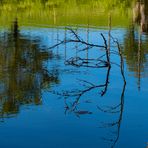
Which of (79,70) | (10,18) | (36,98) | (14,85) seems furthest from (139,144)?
(10,18)

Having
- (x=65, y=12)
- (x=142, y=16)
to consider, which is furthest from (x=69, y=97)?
(x=65, y=12)

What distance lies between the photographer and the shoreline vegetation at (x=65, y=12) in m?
64.4

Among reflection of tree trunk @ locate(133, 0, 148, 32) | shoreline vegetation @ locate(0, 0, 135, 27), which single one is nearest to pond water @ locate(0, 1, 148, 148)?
reflection of tree trunk @ locate(133, 0, 148, 32)

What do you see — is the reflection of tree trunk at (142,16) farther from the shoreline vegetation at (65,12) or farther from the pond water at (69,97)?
the pond water at (69,97)

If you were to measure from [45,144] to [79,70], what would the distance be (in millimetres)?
13682

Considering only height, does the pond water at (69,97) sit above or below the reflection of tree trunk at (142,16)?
below

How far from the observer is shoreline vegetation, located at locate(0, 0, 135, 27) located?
64375 mm

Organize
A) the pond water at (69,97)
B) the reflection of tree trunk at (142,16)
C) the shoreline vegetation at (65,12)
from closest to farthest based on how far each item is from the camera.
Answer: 1. the pond water at (69,97)
2. the reflection of tree trunk at (142,16)
3. the shoreline vegetation at (65,12)

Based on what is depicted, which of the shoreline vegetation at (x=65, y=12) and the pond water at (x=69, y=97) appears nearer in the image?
the pond water at (x=69, y=97)

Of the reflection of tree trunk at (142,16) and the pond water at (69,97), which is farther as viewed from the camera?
the reflection of tree trunk at (142,16)

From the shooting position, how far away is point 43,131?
19109 millimetres

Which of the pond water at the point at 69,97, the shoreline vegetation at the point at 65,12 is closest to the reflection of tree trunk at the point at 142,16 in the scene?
the shoreline vegetation at the point at 65,12

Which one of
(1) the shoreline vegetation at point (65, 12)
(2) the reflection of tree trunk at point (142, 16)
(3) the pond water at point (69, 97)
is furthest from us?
(1) the shoreline vegetation at point (65, 12)

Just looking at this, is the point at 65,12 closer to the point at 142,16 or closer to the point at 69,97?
the point at 142,16
